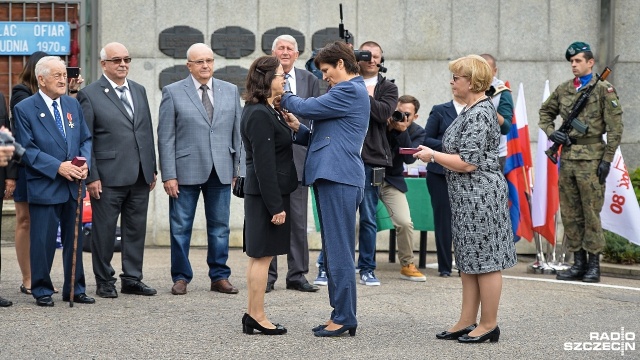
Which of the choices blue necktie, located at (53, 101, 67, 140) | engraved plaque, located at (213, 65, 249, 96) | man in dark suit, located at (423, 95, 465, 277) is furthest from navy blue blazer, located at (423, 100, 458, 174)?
blue necktie, located at (53, 101, 67, 140)

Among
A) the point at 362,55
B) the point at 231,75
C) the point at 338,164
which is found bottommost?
the point at 338,164

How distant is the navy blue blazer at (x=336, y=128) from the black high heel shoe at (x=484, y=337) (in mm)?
1254

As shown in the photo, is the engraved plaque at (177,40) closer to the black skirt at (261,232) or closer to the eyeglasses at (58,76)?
the eyeglasses at (58,76)

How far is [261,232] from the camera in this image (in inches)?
310

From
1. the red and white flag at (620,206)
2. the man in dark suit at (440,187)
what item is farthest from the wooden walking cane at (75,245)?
the red and white flag at (620,206)

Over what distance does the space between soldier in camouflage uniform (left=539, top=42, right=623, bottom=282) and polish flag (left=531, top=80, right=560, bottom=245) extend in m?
0.64

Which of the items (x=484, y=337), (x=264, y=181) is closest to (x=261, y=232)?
(x=264, y=181)

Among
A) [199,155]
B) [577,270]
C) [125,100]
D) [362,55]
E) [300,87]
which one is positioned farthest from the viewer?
[577,270]

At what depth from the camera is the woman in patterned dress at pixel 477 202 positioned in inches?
302

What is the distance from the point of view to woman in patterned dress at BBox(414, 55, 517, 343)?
25.2 ft

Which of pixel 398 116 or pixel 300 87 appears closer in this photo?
pixel 300 87

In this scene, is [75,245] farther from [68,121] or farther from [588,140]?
[588,140]

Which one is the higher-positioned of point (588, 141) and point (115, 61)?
point (115, 61)

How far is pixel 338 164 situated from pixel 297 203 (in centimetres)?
242
